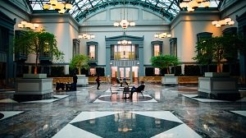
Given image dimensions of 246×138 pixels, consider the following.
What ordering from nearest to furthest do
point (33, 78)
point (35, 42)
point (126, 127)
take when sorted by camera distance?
point (126, 127) → point (33, 78) → point (35, 42)

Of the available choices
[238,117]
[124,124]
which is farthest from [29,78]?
[238,117]

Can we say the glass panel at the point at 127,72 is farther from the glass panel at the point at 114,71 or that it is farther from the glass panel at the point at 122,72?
the glass panel at the point at 114,71

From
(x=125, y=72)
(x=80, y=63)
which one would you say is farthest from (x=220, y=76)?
(x=125, y=72)

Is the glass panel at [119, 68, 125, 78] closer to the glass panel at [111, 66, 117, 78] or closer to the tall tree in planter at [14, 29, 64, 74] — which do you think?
the glass panel at [111, 66, 117, 78]

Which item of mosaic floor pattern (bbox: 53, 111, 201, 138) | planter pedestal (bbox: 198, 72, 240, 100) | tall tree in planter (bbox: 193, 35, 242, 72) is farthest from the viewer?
tall tree in planter (bbox: 193, 35, 242, 72)

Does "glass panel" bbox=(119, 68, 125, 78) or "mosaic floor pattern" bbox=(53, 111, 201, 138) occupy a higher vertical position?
"glass panel" bbox=(119, 68, 125, 78)

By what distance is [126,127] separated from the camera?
5.25 metres

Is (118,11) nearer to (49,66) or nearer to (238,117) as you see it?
(49,66)

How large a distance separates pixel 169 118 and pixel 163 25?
101ft

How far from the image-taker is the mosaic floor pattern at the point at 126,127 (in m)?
4.59

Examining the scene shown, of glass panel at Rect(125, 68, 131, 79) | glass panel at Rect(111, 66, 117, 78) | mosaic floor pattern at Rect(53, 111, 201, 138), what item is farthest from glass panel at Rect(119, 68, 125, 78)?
mosaic floor pattern at Rect(53, 111, 201, 138)

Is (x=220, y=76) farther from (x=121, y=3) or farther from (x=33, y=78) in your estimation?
(x=121, y=3)

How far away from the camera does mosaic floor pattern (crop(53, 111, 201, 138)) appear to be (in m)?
4.59

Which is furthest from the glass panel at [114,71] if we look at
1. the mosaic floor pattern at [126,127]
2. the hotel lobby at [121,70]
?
the mosaic floor pattern at [126,127]
